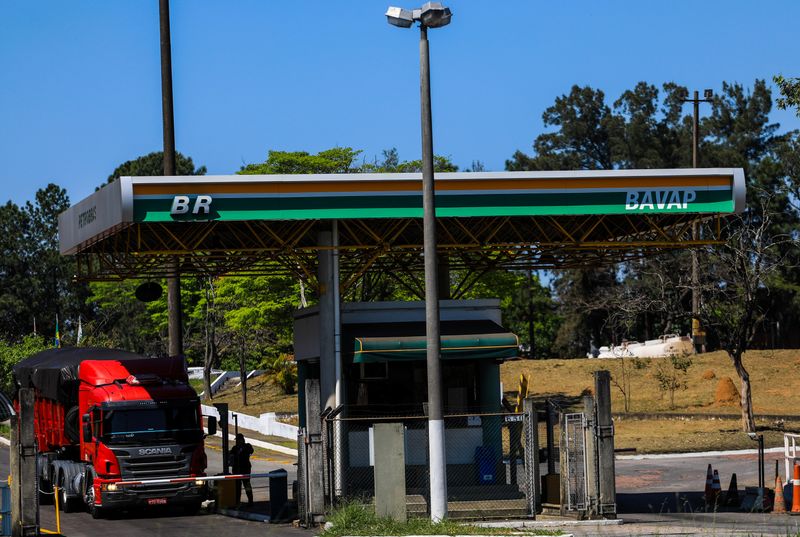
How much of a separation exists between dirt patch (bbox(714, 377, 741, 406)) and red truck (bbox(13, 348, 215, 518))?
2986 cm

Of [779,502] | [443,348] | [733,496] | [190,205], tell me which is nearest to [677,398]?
[733,496]

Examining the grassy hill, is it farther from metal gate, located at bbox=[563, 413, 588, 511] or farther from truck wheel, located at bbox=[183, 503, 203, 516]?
truck wheel, located at bbox=[183, 503, 203, 516]

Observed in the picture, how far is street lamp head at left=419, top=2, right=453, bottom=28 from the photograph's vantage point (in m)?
20.3

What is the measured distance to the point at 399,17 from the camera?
20266 mm

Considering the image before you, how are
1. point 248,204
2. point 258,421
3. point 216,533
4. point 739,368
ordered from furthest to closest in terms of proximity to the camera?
point 258,421 < point 739,368 < point 248,204 < point 216,533

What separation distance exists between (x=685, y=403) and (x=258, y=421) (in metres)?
18.4

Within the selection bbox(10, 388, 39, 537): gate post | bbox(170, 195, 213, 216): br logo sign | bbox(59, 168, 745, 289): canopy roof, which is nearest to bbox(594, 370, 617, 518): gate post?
bbox(59, 168, 745, 289): canopy roof

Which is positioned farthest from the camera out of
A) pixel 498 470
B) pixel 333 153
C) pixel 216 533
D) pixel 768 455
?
pixel 333 153

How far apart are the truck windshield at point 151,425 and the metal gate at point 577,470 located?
8.37 meters

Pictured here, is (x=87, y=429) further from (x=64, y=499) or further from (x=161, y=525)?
(x=161, y=525)

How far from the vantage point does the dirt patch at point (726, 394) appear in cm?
5116

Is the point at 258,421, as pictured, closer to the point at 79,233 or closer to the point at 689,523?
the point at 79,233

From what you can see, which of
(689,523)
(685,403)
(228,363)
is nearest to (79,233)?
(689,523)

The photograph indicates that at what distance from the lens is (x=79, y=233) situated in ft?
90.1
